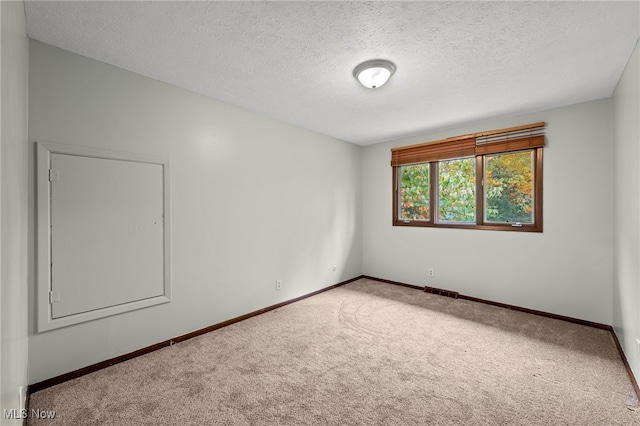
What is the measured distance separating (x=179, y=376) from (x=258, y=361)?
23.8 inches

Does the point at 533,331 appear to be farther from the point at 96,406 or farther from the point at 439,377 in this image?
the point at 96,406

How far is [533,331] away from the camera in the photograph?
2.91 m

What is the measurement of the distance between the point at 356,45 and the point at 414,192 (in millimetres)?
2988

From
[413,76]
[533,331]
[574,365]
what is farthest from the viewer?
[533,331]

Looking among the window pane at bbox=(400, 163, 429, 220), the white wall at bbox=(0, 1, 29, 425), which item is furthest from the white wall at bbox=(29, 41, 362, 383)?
the window pane at bbox=(400, 163, 429, 220)

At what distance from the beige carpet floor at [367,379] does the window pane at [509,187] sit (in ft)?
4.28

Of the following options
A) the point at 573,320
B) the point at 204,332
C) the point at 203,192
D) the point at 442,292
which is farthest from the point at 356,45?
the point at 573,320

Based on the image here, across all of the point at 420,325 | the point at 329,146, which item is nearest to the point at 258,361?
the point at 420,325

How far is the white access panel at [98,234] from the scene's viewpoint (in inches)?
77.9

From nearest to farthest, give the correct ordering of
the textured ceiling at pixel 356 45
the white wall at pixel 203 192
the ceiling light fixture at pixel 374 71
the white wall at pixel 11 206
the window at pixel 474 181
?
the white wall at pixel 11 206, the textured ceiling at pixel 356 45, the white wall at pixel 203 192, the ceiling light fixture at pixel 374 71, the window at pixel 474 181

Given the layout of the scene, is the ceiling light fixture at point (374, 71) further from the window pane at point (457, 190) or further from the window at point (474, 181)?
the window pane at point (457, 190)

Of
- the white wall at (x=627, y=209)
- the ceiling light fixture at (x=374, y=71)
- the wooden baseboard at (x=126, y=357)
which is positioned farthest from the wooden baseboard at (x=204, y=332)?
the ceiling light fixture at (x=374, y=71)

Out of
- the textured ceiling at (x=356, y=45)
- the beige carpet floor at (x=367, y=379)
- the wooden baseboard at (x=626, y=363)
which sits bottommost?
the beige carpet floor at (x=367, y=379)

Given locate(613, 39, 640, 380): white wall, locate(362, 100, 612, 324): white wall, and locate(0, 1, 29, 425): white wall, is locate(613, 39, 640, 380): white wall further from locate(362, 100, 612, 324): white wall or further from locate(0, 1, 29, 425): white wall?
locate(0, 1, 29, 425): white wall
